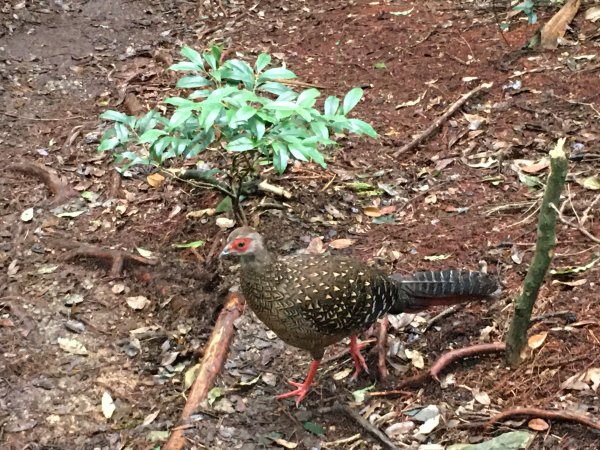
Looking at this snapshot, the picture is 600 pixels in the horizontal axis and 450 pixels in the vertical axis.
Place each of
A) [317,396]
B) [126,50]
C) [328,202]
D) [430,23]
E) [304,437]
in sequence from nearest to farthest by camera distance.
Result: [304,437] < [317,396] < [328,202] < [430,23] < [126,50]

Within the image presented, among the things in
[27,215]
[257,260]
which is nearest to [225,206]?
[257,260]

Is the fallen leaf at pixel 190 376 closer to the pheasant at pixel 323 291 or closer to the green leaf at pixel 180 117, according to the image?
the pheasant at pixel 323 291

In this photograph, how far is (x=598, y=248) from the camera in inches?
189

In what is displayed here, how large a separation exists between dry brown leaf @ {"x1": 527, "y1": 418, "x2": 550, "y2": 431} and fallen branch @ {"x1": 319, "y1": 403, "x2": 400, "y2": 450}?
0.74 metres

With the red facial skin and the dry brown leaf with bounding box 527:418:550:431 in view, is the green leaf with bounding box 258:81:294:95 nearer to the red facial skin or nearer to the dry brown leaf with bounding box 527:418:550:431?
the red facial skin

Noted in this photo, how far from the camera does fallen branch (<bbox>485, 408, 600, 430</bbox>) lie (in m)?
3.61

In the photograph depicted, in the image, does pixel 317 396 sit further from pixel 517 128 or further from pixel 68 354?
pixel 517 128

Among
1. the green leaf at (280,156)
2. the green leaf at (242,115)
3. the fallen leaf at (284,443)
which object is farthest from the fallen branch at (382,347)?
the green leaf at (242,115)

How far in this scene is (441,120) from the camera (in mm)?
6891

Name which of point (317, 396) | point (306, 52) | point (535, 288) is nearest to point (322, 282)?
point (317, 396)

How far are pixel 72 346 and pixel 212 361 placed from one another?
3.76 ft

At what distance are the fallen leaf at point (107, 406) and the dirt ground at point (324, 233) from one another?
0.04 m

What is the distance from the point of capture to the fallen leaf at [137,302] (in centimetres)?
560

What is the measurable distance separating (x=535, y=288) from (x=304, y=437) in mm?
1624
